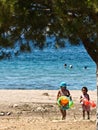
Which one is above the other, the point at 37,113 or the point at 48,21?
the point at 48,21

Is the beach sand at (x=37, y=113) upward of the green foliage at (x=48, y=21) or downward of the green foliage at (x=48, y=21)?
downward

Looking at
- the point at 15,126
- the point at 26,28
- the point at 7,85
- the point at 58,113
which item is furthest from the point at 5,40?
the point at 7,85

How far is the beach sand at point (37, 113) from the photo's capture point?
11695 millimetres

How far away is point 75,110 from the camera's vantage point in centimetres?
1812

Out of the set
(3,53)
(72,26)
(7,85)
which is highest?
(72,26)

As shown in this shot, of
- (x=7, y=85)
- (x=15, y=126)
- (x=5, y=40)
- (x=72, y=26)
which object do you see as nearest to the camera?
(x=72, y=26)

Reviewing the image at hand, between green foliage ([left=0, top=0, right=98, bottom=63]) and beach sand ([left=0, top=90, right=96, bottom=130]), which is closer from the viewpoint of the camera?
green foliage ([left=0, top=0, right=98, bottom=63])

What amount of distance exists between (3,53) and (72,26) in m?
2.07

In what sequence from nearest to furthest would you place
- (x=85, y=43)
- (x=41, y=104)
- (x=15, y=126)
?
(x=85, y=43), (x=15, y=126), (x=41, y=104)

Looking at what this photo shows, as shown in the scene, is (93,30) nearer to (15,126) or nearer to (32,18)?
(32,18)

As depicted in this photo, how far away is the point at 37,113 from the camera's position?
17328 mm

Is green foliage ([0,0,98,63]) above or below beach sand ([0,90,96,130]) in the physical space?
above

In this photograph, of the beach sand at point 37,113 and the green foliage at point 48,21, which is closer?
the green foliage at point 48,21

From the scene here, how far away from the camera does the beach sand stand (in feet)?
38.4
